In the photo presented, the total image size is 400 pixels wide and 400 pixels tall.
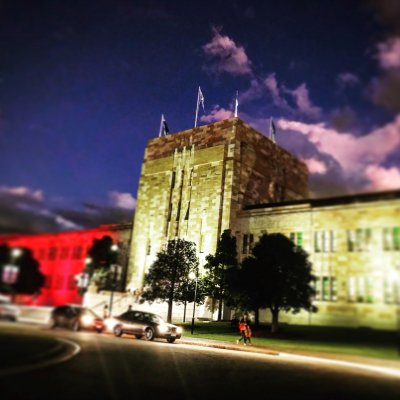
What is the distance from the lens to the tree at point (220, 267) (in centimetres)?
3488

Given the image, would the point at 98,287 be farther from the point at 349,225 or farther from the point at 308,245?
the point at 349,225

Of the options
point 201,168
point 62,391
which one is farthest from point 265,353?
point 201,168

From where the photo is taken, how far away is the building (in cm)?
2892

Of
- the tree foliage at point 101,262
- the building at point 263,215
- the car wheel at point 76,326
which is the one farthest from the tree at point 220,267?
the tree foliage at point 101,262

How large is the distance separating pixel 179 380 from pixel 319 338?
1925 centimetres

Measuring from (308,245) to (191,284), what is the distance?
39.2 feet

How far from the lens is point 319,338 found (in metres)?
26.3

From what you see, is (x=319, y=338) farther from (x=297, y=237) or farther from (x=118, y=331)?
(x=297, y=237)

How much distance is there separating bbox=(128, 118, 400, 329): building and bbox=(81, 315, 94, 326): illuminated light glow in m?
15.9

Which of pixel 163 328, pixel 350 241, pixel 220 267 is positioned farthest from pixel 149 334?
pixel 350 241

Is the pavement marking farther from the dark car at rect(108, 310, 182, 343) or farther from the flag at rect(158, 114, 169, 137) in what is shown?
the flag at rect(158, 114, 169, 137)

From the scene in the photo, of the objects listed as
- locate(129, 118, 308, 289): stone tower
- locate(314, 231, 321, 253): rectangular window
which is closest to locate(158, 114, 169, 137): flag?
Answer: locate(129, 118, 308, 289): stone tower

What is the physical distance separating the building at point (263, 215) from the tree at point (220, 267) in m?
4.86

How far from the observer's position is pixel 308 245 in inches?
1475
